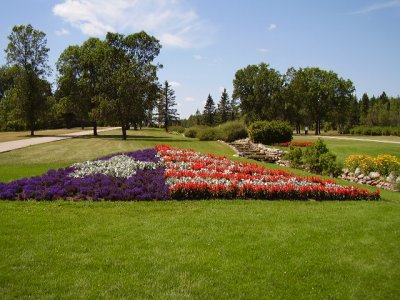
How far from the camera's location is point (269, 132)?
28.9 metres

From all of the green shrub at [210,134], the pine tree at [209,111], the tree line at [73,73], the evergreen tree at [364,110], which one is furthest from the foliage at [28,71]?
the evergreen tree at [364,110]

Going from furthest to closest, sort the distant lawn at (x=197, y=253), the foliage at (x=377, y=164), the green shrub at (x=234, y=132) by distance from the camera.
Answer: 1. the green shrub at (x=234, y=132)
2. the foliage at (x=377, y=164)
3. the distant lawn at (x=197, y=253)

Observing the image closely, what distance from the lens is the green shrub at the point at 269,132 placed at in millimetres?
28625

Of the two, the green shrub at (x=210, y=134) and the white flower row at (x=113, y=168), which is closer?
the white flower row at (x=113, y=168)

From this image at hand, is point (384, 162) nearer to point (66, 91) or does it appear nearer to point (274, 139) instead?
point (274, 139)

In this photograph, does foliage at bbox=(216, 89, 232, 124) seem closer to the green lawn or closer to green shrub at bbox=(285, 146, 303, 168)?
green shrub at bbox=(285, 146, 303, 168)

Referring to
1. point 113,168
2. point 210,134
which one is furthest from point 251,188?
point 210,134

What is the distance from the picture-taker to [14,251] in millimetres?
5621

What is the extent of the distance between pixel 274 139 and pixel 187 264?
81.4 ft

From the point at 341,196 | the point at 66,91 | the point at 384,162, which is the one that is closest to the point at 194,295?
the point at 341,196

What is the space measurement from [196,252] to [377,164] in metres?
11.7

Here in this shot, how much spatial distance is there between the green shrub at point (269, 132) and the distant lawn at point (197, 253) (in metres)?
20.4

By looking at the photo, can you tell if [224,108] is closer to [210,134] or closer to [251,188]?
[210,134]

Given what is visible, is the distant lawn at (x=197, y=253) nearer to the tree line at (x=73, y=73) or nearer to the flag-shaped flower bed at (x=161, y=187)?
the flag-shaped flower bed at (x=161, y=187)
